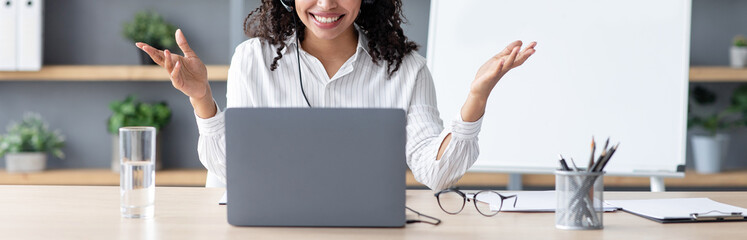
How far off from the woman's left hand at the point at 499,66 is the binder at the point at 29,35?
6.25 feet

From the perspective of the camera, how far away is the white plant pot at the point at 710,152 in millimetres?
2594

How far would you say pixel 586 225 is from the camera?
99cm

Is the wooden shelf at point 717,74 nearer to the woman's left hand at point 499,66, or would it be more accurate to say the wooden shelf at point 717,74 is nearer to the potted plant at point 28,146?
the woman's left hand at point 499,66

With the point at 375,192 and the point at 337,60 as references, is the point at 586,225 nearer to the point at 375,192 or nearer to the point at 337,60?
the point at 375,192

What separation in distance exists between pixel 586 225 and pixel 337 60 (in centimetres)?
80

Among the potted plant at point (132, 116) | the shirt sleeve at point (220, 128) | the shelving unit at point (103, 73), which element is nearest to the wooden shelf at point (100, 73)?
the shelving unit at point (103, 73)

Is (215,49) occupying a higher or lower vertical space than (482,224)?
higher

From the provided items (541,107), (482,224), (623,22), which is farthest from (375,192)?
(623,22)

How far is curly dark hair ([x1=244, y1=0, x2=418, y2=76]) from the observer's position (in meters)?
1.62

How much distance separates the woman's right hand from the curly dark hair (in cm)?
32

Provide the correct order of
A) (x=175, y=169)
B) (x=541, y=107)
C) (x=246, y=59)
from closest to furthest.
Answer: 1. (x=246, y=59)
2. (x=541, y=107)
3. (x=175, y=169)

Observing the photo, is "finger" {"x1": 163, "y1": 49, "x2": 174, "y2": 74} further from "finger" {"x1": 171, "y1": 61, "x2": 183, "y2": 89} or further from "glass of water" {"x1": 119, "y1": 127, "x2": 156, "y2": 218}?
"glass of water" {"x1": 119, "y1": 127, "x2": 156, "y2": 218}

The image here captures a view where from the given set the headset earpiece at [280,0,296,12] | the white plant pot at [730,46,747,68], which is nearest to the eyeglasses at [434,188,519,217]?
the headset earpiece at [280,0,296,12]

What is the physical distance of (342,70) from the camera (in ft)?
5.25
